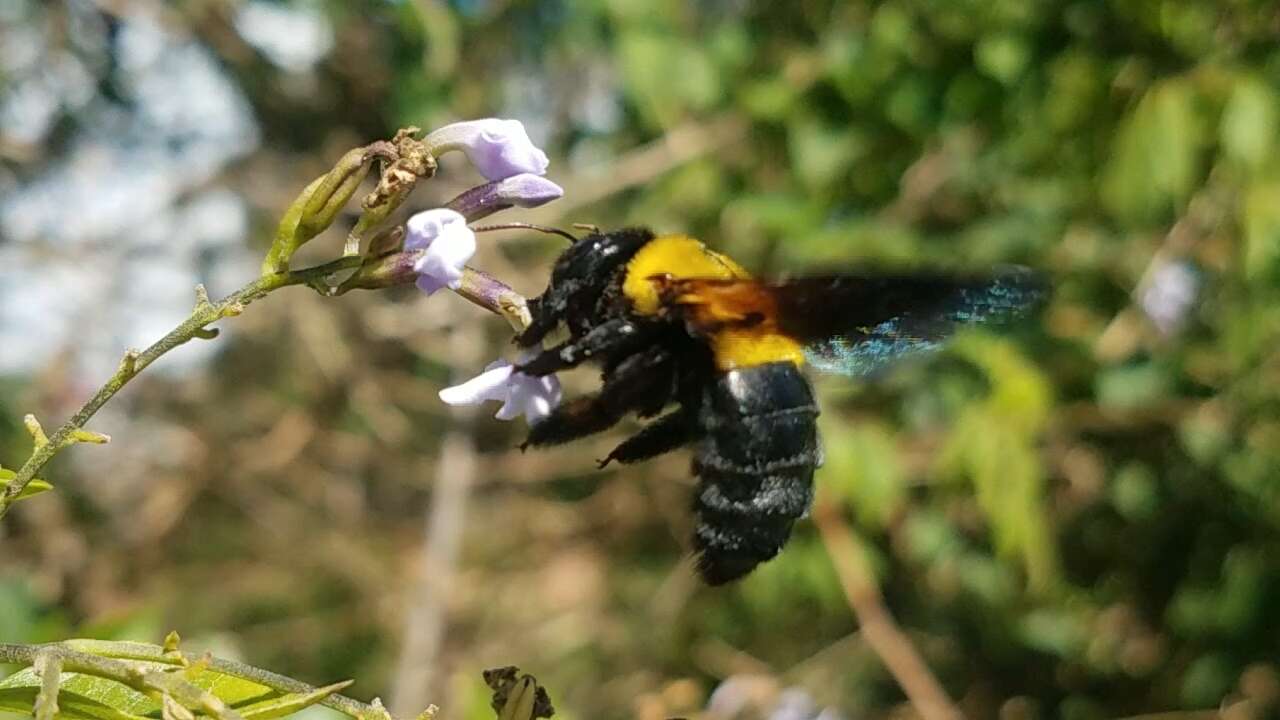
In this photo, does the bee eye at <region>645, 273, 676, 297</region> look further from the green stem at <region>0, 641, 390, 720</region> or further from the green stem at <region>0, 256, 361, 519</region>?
the green stem at <region>0, 641, 390, 720</region>

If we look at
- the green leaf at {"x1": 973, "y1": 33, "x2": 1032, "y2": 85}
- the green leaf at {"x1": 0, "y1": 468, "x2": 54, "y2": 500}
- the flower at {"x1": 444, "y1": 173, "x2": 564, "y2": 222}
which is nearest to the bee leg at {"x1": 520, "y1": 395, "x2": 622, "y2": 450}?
the flower at {"x1": 444, "y1": 173, "x2": 564, "y2": 222}

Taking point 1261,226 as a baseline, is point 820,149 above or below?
above

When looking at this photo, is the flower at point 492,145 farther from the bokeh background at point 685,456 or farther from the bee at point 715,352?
the bokeh background at point 685,456

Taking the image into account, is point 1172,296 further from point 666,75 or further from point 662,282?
point 662,282

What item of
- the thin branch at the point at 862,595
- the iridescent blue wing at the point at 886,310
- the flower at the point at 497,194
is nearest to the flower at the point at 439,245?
the flower at the point at 497,194

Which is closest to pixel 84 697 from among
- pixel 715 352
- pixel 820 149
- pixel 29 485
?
pixel 29 485

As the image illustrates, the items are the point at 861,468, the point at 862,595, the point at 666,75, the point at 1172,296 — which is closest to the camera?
the point at 861,468
